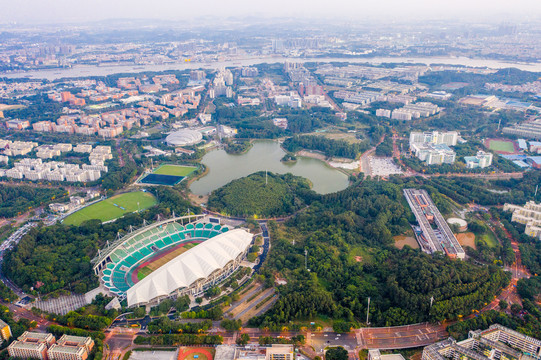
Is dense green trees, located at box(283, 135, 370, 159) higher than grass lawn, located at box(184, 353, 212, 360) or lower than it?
higher

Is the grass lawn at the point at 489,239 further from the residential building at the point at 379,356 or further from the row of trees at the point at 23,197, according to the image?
the row of trees at the point at 23,197

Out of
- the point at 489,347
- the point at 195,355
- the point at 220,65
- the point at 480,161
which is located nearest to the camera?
the point at 489,347

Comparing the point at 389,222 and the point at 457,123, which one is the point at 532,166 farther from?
the point at 389,222

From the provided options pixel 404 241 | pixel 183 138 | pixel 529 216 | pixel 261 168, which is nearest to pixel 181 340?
pixel 404 241

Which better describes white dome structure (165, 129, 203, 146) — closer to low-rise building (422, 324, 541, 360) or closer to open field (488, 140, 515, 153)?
open field (488, 140, 515, 153)

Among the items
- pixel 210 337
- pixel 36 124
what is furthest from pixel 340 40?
pixel 210 337

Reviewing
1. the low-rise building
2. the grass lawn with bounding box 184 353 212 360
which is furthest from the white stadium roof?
the low-rise building

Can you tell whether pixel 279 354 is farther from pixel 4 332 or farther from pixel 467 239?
pixel 467 239
